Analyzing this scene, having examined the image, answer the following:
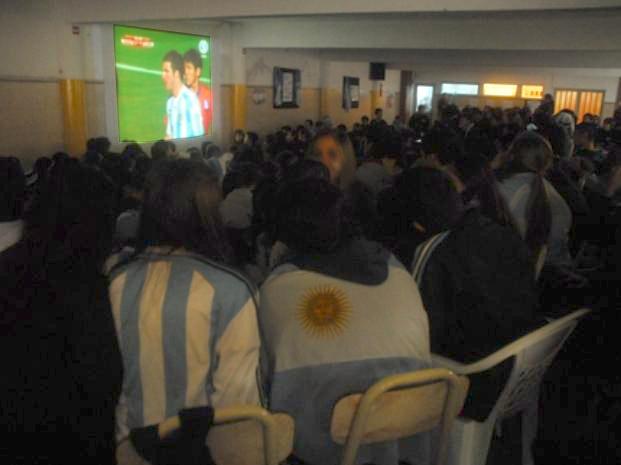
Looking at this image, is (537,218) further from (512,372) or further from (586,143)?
(586,143)

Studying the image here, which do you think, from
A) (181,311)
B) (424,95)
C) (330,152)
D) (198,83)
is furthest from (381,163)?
(424,95)

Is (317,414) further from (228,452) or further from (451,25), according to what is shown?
(451,25)

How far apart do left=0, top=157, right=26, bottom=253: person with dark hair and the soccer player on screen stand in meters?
6.70

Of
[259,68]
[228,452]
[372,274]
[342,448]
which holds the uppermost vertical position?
[259,68]

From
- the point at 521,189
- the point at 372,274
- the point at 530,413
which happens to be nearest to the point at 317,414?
the point at 372,274

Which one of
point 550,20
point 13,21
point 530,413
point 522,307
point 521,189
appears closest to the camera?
point 522,307

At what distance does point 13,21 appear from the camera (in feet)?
19.5

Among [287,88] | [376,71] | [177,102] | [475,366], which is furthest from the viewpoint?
[376,71]

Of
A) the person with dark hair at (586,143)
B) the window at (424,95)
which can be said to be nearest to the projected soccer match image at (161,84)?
the person with dark hair at (586,143)

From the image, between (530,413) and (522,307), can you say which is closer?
(522,307)

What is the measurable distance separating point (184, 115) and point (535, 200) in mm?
7106

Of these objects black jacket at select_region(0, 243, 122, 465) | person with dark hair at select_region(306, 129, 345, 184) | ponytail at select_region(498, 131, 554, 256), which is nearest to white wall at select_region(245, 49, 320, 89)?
person with dark hair at select_region(306, 129, 345, 184)

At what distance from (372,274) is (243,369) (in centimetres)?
44

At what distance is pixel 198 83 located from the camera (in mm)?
9094
